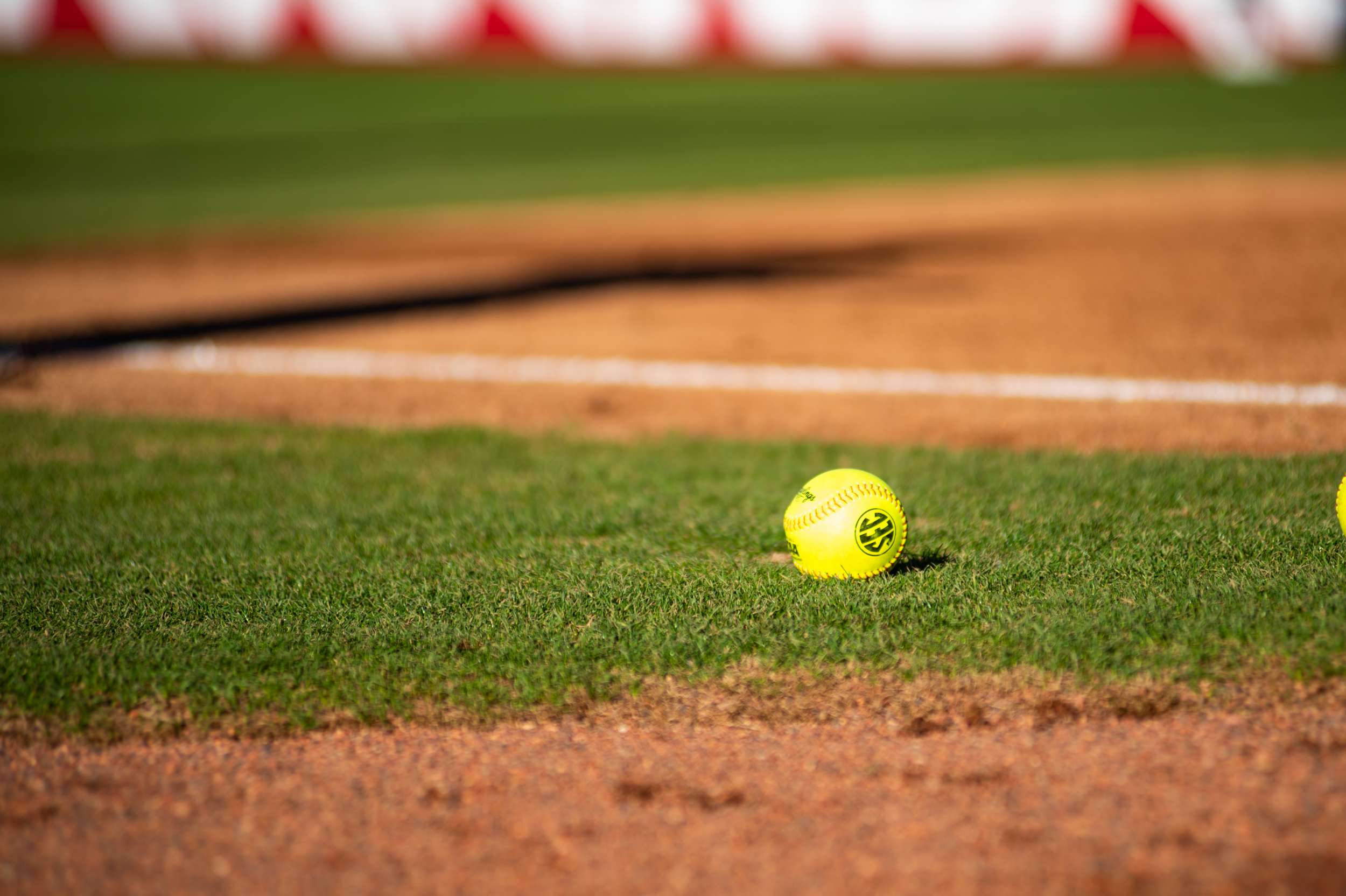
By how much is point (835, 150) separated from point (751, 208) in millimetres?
7051

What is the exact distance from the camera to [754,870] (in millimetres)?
2920

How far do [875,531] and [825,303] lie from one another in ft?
21.1

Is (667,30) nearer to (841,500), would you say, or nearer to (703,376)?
(703,376)

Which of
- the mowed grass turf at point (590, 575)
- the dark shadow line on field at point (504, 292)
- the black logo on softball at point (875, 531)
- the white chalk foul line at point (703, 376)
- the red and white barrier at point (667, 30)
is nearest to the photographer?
the mowed grass turf at point (590, 575)

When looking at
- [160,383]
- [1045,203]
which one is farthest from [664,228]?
[160,383]

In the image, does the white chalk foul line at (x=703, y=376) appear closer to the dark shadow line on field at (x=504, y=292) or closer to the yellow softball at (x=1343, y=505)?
the dark shadow line on field at (x=504, y=292)

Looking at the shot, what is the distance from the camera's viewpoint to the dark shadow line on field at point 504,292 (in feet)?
31.5

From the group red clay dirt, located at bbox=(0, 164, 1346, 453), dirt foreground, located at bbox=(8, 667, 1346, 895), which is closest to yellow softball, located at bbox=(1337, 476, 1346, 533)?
dirt foreground, located at bbox=(8, 667, 1346, 895)

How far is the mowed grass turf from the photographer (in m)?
3.89

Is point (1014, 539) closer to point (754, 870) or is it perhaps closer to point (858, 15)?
point (754, 870)

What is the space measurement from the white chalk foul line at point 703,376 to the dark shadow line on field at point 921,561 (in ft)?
9.51

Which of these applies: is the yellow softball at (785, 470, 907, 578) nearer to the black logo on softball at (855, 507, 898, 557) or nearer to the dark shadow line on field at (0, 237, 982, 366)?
the black logo on softball at (855, 507, 898, 557)

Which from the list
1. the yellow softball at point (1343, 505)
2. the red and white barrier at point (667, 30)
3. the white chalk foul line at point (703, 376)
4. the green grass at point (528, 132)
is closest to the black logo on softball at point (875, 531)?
the yellow softball at point (1343, 505)

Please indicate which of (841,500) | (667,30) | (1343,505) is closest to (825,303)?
(1343,505)
